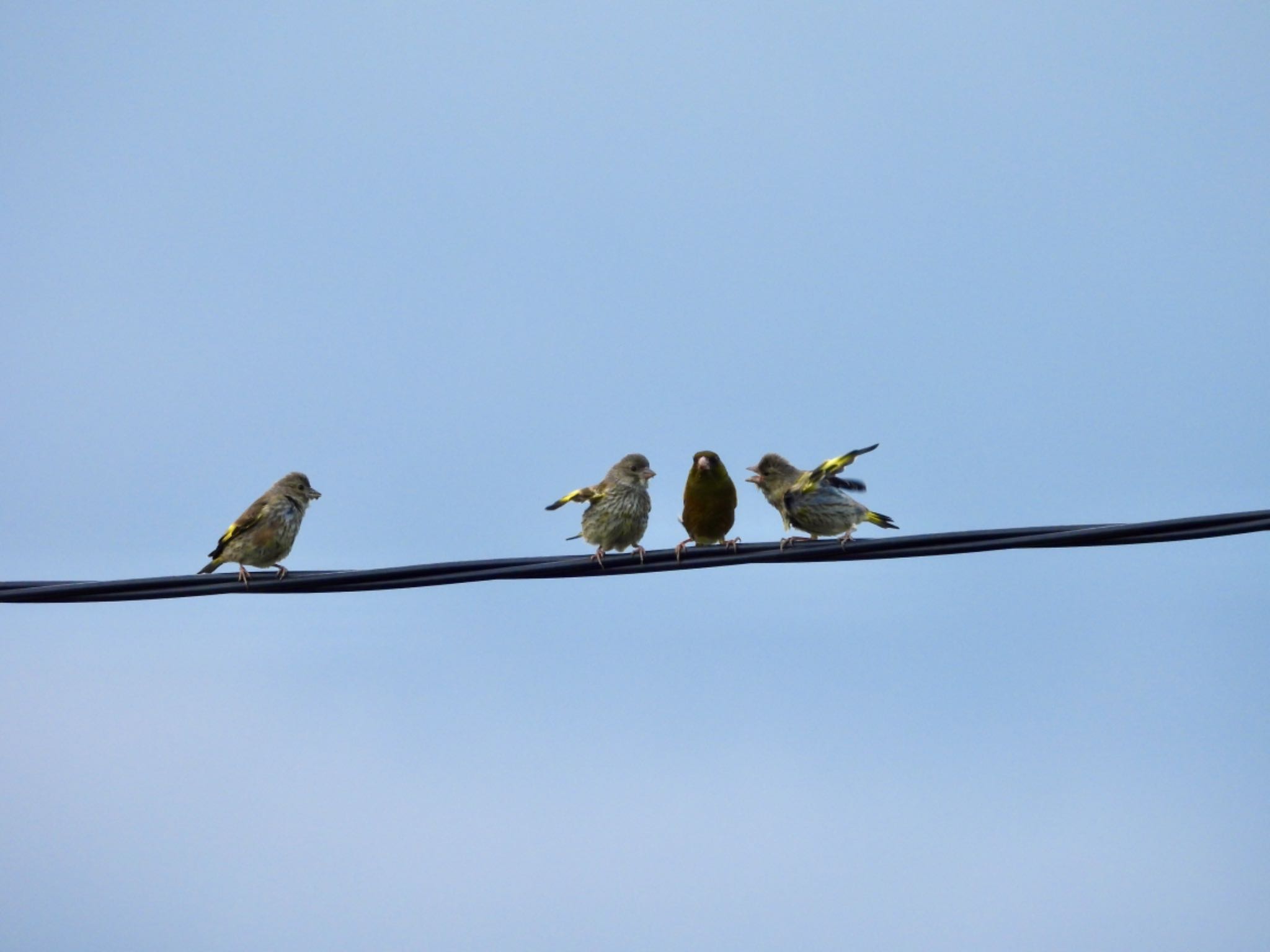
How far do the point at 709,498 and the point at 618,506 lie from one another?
74 centimetres

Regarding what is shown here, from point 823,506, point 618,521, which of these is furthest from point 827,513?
point 618,521

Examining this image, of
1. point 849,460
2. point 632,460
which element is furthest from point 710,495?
point 849,460

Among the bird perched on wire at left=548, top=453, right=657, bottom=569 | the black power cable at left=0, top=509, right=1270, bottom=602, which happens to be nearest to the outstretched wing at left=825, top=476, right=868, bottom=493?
the bird perched on wire at left=548, top=453, right=657, bottom=569

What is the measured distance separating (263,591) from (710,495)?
5.04 metres

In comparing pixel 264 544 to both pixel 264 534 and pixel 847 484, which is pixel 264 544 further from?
pixel 847 484

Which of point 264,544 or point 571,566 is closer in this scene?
point 571,566

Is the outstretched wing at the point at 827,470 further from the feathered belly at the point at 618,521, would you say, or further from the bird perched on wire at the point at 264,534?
the bird perched on wire at the point at 264,534

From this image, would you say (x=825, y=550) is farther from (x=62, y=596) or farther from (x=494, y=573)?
(x=62, y=596)

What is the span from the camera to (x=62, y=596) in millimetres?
8250

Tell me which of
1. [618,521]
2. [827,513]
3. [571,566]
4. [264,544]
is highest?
[827,513]

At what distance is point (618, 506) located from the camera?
12828mm

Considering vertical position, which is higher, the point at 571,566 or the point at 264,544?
the point at 264,544

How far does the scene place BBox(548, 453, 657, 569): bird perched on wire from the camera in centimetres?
1281

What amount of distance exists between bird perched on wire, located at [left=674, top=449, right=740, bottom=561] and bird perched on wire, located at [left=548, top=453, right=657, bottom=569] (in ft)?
1.13
